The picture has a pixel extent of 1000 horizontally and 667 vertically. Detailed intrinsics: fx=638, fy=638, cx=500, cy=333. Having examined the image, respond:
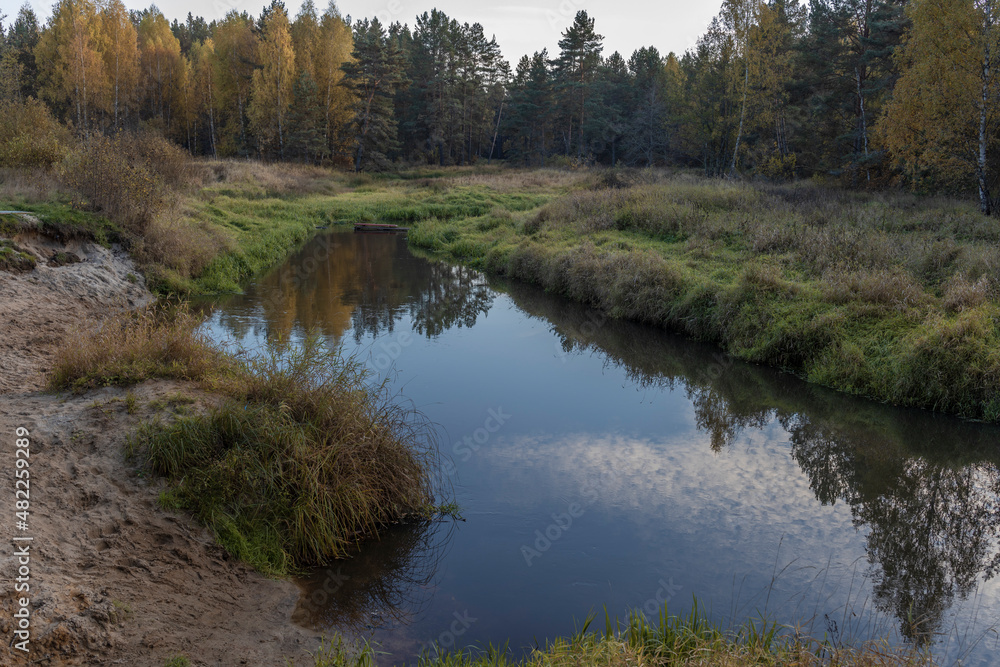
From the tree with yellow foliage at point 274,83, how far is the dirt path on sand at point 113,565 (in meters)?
41.5

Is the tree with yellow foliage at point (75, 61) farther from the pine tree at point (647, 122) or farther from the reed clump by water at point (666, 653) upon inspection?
the reed clump by water at point (666, 653)

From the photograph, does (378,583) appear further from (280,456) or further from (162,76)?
(162,76)

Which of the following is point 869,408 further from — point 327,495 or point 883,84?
point 883,84

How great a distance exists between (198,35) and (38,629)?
8265 cm

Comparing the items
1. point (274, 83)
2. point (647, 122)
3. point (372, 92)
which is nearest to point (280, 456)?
point (274, 83)

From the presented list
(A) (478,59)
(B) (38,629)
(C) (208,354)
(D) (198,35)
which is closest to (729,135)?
(A) (478,59)

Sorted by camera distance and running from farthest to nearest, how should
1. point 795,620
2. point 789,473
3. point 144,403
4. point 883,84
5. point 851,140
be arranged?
point 851,140 → point 883,84 → point 789,473 → point 144,403 → point 795,620

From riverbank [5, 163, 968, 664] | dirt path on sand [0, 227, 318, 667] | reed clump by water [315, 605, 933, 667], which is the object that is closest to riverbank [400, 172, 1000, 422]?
riverbank [5, 163, 968, 664]

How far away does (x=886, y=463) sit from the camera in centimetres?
797

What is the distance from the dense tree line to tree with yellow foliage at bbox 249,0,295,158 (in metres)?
0.13

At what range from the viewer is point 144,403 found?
6246 millimetres

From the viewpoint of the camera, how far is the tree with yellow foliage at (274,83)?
43219mm

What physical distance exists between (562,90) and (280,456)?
55047mm

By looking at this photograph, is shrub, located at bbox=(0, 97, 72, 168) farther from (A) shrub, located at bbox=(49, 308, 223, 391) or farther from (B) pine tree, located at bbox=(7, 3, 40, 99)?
(B) pine tree, located at bbox=(7, 3, 40, 99)
